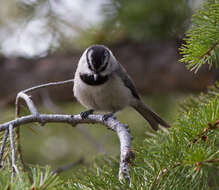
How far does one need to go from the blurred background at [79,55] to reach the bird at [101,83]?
2.30 ft

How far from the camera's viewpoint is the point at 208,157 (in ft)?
3.85

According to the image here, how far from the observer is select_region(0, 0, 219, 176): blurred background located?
145 inches

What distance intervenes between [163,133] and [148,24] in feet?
6.71

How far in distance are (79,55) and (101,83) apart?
194 centimetres

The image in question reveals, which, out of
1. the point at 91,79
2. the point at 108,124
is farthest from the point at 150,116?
the point at 108,124

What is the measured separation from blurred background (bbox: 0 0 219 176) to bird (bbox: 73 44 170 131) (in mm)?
701

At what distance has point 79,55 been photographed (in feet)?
15.2

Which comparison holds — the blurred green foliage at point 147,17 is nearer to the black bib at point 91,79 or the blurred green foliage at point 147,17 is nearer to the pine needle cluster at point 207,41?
the black bib at point 91,79

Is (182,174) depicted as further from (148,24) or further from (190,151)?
(148,24)

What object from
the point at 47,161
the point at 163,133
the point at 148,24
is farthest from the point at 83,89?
the point at 47,161

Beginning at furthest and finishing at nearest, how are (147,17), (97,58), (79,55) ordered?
1. (79,55)
2. (147,17)
3. (97,58)

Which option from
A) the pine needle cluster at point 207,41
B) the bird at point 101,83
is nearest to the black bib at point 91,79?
the bird at point 101,83

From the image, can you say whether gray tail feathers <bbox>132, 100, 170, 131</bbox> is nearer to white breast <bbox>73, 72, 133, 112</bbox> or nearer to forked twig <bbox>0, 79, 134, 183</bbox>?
white breast <bbox>73, 72, 133, 112</bbox>

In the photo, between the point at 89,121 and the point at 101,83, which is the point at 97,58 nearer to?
the point at 101,83
